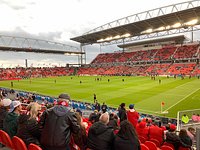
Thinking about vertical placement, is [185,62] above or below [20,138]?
above

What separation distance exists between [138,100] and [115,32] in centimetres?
5609

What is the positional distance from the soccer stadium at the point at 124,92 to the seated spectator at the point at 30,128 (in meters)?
0.02

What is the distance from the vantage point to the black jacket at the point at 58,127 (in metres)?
3.85

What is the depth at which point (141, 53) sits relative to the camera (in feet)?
298

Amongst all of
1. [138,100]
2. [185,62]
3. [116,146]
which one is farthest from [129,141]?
[185,62]

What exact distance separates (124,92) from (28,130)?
27.1 metres

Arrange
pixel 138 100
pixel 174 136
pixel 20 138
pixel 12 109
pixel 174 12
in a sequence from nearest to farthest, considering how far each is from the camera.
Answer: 1. pixel 20 138
2. pixel 12 109
3. pixel 174 136
4. pixel 138 100
5. pixel 174 12

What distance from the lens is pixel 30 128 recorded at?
4.36 metres

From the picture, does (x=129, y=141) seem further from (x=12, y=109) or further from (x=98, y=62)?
(x=98, y=62)

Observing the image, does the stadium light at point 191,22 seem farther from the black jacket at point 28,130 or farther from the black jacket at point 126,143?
the black jacket at point 28,130

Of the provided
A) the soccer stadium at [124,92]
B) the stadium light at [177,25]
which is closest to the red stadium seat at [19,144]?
the soccer stadium at [124,92]

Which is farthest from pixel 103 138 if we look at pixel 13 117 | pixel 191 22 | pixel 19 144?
pixel 191 22

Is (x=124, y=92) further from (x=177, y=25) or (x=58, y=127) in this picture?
(x=177, y=25)

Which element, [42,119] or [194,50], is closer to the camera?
[42,119]
